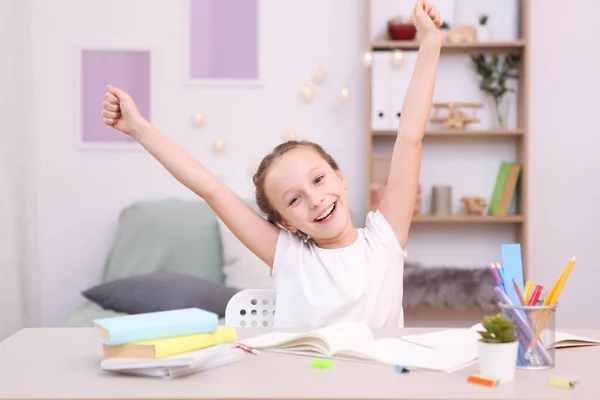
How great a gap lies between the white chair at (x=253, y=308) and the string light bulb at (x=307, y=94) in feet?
7.19

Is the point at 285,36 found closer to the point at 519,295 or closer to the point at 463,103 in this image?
the point at 463,103

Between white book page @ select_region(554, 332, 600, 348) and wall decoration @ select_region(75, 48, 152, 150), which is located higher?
wall decoration @ select_region(75, 48, 152, 150)

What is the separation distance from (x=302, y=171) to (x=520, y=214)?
7.51 feet

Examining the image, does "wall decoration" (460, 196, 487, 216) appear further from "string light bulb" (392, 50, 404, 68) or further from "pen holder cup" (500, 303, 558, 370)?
"pen holder cup" (500, 303, 558, 370)

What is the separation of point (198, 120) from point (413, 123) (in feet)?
7.44

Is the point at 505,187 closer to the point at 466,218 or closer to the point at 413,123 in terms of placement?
the point at 466,218

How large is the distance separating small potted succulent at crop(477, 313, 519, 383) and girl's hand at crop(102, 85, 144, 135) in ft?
2.45

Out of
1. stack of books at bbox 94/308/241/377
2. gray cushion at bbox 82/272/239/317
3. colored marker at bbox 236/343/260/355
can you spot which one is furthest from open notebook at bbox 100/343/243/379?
gray cushion at bbox 82/272/239/317

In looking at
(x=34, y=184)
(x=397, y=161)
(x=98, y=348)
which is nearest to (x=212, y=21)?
(x=34, y=184)

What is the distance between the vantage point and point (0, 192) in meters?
3.38

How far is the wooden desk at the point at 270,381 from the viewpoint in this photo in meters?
0.91

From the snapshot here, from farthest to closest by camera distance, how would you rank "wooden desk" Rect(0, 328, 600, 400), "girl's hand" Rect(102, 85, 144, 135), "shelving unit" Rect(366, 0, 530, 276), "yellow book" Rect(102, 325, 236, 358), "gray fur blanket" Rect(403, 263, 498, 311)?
1. "shelving unit" Rect(366, 0, 530, 276)
2. "gray fur blanket" Rect(403, 263, 498, 311)
3. "girl's hand" Rect(102, 85, 144, 135)
4. "yellow book" Rect(102, 325, 236, 358)
5. "wooden desk" Rect(0, 328, 600, 400)

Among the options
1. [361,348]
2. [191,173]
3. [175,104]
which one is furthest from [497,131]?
[361,348]

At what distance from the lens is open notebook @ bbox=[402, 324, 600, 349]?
1.18m
